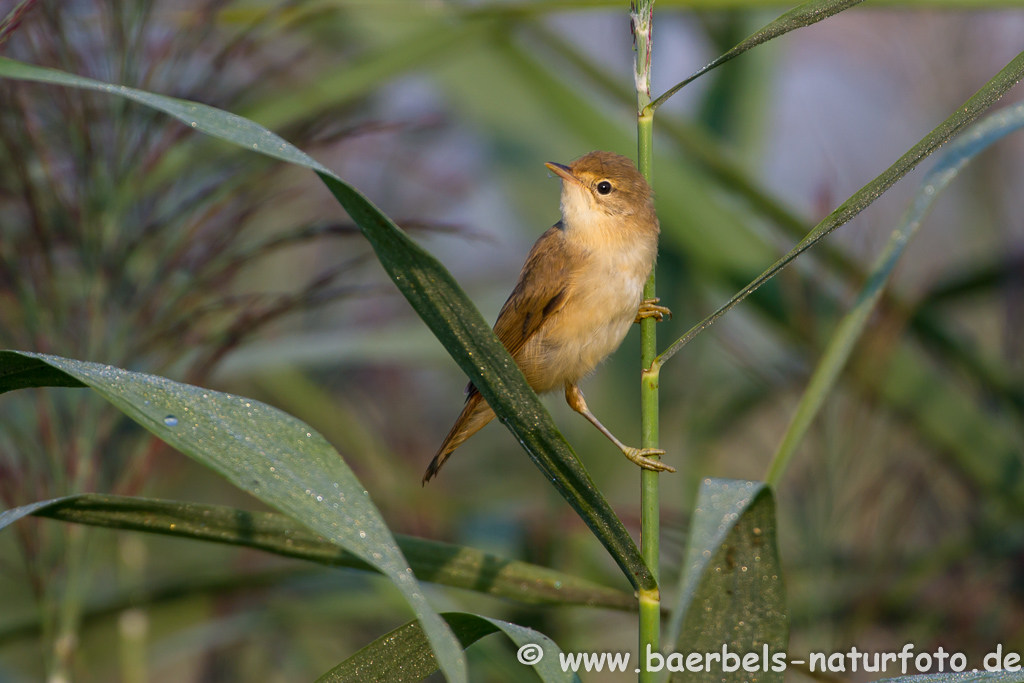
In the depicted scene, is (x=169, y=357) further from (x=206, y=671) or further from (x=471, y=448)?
(x=471, y=448)

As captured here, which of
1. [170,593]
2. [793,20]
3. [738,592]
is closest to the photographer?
[793,20]

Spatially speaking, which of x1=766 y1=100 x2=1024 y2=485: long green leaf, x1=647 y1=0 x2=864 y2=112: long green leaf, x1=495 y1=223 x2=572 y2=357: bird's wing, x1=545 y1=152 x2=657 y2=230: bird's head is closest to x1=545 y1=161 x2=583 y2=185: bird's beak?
x1=545 y1=152 x2=657 y2=230: bird's head

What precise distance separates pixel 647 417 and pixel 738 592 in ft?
0.80

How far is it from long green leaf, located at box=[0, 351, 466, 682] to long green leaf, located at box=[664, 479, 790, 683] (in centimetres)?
36

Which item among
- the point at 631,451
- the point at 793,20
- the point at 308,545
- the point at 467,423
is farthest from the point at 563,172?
the point at 308,545

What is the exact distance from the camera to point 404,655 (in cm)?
91

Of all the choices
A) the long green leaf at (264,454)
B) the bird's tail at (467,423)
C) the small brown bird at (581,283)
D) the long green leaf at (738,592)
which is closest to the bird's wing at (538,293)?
the small brown bird at (581,283)

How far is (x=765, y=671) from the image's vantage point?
3.01 ft

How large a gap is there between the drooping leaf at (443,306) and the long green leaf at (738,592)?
14cm

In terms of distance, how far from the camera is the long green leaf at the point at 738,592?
0.92 metres

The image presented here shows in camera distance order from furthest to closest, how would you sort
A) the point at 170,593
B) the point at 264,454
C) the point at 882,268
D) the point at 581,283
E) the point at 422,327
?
the point at 422,327
the point at 170,593
the point at 581,283
the point at 882,268
the point at 264,454

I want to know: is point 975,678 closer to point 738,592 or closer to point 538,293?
point 738,592

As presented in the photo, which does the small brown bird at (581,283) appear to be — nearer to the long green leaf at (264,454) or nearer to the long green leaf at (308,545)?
the long green leaf at (308,545)

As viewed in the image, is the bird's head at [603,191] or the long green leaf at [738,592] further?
the bird's head at [603,191]
